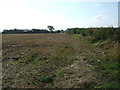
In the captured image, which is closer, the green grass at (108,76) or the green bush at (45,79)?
the green grass at (108,76)

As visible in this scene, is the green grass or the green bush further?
the green bush

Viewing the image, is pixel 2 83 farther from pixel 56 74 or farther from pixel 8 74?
pixel 56 74

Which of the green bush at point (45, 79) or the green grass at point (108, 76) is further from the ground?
the green grass at point (108, 76)

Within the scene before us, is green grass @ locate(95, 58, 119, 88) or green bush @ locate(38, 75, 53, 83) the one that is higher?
green grass @ locate(95, 58, 119, 88)

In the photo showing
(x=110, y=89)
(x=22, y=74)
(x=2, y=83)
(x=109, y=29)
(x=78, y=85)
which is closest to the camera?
(x=110, y=89)

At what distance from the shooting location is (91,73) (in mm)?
9188

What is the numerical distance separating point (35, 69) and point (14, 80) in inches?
81.9

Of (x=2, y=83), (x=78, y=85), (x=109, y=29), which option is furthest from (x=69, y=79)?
(x=109, y=29)

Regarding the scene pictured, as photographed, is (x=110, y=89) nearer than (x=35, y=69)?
Yes

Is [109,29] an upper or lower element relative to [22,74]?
upper

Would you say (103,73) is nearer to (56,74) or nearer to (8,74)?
(56,74)

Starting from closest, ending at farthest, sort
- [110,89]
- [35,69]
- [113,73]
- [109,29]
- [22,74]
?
[110,89] < [113,73] < [22,74] < [35,69] < [109,29]

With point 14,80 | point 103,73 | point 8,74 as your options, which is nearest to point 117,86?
point 103,73

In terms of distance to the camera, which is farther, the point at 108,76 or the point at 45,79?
the point at 108,76
